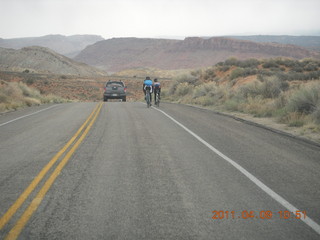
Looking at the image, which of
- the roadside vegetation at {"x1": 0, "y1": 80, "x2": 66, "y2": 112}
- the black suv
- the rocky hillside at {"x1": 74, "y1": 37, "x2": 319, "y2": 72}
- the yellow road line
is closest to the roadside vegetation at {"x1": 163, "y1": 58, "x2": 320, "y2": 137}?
the black suv

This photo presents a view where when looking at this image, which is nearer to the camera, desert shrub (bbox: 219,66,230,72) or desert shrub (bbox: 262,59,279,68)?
desert shrub (bbox: 262,59,279,68)

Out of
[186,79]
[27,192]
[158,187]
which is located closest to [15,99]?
[186,79]

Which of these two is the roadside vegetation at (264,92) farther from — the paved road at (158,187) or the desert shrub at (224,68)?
the paved road at (158,187)

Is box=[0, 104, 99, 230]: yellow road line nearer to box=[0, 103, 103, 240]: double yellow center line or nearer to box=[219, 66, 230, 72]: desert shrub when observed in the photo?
box=[0, 103, 103, 240]: double yellow center line

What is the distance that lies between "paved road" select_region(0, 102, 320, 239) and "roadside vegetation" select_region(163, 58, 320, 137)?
4.36m

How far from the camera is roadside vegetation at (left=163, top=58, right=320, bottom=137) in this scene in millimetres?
13686

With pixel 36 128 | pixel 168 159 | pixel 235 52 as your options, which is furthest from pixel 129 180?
pixel 235 52

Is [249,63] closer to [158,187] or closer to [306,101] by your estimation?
[306,101]

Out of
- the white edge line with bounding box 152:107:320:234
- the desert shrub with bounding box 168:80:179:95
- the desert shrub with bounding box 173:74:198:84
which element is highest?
the white edge line with bounding box 152:107:320:234

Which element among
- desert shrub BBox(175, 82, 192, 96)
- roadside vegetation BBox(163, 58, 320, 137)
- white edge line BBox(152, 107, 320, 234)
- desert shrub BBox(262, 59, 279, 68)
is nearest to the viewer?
white edge line BBox(152, 107, 320, 234)
